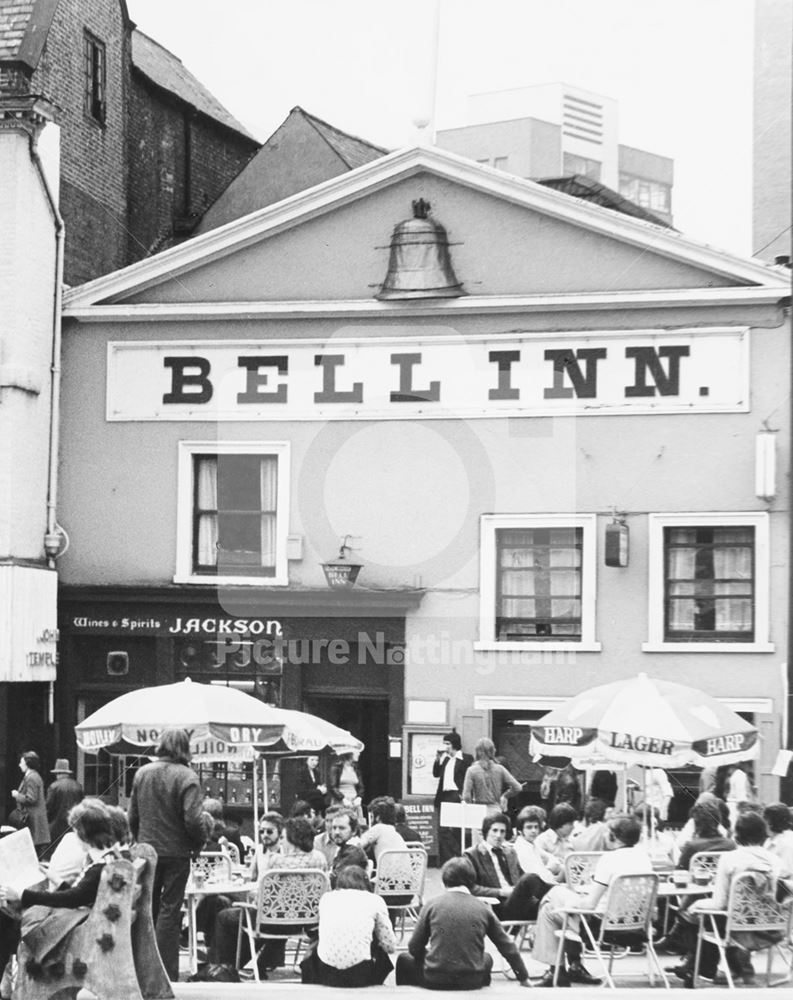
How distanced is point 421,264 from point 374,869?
35.3ft

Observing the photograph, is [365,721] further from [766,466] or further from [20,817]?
[766,466]

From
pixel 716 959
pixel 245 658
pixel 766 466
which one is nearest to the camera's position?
pixel 716 959

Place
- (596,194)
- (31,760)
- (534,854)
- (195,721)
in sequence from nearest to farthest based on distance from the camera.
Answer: (534,854)
(195,721)
(31,760)
(596,194)

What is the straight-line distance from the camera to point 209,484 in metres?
25.3

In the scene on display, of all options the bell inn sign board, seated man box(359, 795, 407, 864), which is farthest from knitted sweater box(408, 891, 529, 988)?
the bell inn sign board

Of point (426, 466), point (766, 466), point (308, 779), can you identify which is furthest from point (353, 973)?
point (426, 466)

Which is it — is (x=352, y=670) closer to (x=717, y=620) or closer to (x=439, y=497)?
(x=439, y=497)

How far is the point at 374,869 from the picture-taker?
52.7 feet

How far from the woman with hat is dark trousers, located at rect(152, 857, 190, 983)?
8781mm

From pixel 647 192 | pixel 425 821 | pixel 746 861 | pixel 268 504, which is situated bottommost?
pixel 425 821

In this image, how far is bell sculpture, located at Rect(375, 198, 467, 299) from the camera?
80.2 ft

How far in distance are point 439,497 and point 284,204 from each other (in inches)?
185

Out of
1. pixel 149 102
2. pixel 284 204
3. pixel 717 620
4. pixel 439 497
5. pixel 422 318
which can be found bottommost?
pixel 717 620

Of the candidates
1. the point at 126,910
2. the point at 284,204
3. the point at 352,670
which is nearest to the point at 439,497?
the point at 352,670
